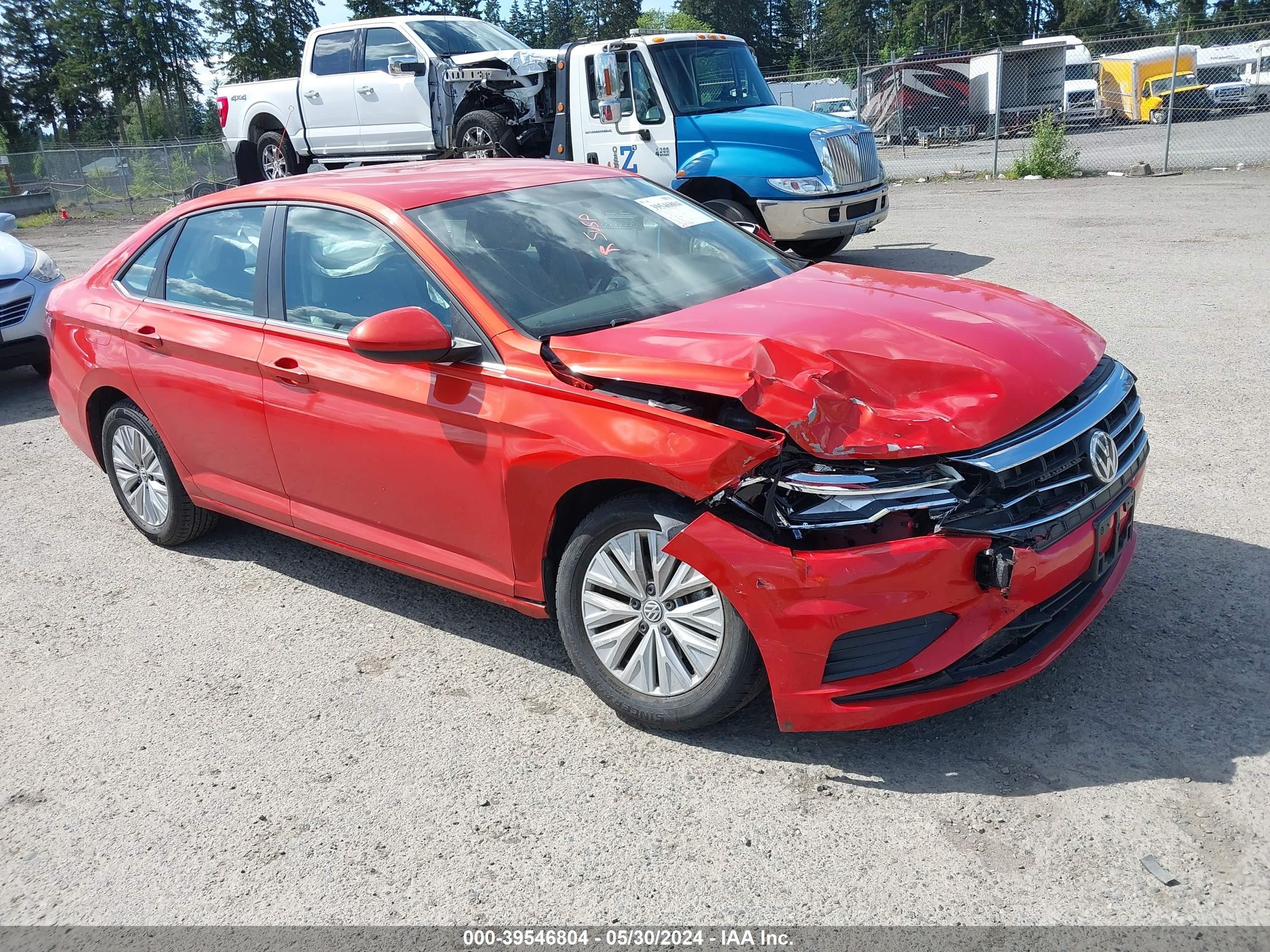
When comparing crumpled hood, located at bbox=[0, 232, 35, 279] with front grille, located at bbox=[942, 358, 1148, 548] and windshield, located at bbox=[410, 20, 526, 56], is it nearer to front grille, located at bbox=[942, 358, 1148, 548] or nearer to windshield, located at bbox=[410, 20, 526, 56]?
windshield, located at bbox=[410, 20, 526, 56]

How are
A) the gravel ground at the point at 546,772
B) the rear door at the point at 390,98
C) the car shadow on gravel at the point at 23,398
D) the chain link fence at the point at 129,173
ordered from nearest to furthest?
the gravel ground at the point at 546,772 → the car shadow on gravel at the point at 23,398 → the rear door at the point at 390,98 → the chain link fence at the point at 129,173

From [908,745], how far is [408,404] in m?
2.05

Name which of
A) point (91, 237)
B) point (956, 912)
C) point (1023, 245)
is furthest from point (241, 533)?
point (91, 237)

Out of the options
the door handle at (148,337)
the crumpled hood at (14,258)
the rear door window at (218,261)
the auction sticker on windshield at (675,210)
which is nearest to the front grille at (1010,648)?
the auction sticker on windshield at (675,210)

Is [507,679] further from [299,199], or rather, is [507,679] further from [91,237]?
[91,237]

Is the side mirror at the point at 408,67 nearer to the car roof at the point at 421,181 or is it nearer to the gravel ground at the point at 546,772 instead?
the car roof at the point at 421,181

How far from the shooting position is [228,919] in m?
2.88

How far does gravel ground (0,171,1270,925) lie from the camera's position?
2.82 metres

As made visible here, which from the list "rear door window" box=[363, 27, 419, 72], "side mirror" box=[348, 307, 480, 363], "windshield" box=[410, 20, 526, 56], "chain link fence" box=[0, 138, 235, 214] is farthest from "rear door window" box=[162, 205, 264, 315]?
"chain link fence" box=[0, 138, 235, 214]

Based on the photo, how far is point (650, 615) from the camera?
341 cm

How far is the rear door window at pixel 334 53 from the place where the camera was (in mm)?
14648

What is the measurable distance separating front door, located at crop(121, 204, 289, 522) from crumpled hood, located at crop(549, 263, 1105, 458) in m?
1.62

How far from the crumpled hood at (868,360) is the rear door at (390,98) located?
11.0 metres

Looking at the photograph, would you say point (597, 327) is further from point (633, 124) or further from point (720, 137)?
point (633, 124)
